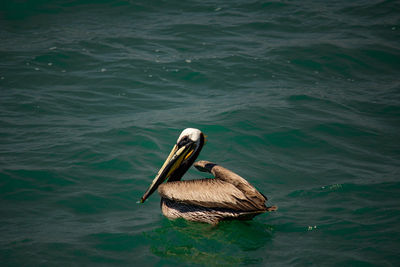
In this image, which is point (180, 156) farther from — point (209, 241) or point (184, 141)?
point (209, 241)

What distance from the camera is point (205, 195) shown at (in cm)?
501

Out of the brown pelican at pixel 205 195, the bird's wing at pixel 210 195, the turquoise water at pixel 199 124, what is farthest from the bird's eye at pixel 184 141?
the turquoise water at pixel 199 124

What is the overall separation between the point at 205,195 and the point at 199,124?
3.08 m

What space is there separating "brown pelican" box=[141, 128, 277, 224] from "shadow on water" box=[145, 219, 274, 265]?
0.45ft

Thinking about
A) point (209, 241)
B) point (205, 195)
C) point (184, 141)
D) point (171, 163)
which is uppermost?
point (184, 141)

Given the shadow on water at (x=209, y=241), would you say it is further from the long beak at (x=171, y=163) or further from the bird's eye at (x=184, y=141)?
the bird's eye at (x=184, y=141)

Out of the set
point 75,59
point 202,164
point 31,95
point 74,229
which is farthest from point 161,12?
point 74,229

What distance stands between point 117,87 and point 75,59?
1.86m

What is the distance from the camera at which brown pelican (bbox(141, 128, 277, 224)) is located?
485 centimetres

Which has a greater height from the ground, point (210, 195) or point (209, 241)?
point (210, 195)

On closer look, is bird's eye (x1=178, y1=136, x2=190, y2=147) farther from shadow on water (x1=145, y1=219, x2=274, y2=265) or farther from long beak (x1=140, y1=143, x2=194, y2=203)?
shadow on water (x1=145, y1=219, x2=274, y2=265)

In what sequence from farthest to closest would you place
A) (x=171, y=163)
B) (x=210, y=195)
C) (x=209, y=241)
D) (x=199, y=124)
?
(x=199, y=124) → (x=171, y=163) → (x=210, y=195) → (x=209, y=241)

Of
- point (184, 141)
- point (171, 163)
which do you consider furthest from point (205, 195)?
point (184, 141)

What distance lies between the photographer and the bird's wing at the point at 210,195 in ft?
15.8
